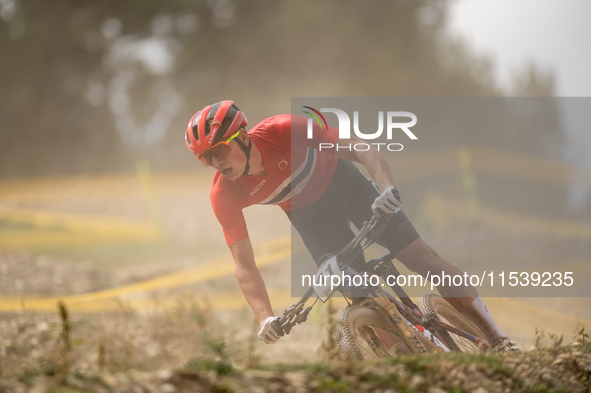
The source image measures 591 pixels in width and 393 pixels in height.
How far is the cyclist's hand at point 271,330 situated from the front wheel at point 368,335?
19.2 inches

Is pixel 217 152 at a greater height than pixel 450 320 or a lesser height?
greater

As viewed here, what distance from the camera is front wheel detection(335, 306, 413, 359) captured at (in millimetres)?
3461

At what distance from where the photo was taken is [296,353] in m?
6.36

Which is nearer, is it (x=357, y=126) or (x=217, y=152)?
(x=217, y=152)

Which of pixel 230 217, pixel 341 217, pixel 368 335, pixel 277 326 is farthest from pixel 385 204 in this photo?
pixel 230 217

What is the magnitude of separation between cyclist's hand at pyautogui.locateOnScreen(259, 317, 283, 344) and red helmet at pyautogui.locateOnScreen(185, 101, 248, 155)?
1.50 meters

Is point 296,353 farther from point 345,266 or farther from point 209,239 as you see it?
point 209,239

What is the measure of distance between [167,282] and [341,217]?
5.63 m

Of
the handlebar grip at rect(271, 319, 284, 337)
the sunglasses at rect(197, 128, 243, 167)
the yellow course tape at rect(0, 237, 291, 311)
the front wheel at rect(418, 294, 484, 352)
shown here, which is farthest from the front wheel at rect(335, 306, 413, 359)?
the yellow course tape at rect(0, 237, 291, 311)

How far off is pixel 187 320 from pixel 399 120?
166 inches

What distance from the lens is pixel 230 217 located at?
3.96 m

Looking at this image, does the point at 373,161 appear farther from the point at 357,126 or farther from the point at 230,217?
the point at 230,217

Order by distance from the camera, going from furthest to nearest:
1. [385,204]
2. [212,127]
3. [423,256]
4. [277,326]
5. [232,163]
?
[423,256]
[232,163]
[212,127]
[277,326]
[385,204]

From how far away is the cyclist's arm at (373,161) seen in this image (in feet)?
11.9
